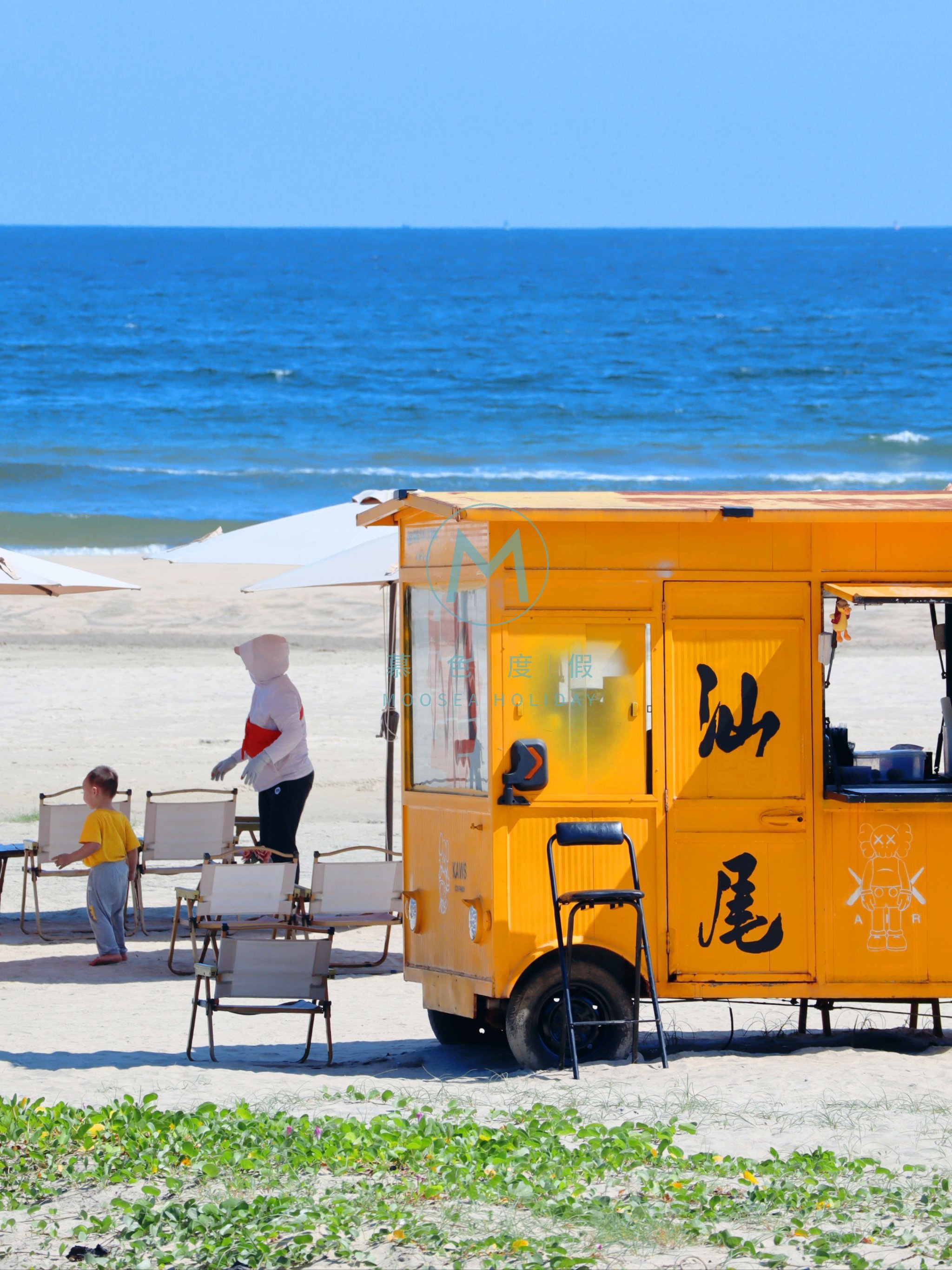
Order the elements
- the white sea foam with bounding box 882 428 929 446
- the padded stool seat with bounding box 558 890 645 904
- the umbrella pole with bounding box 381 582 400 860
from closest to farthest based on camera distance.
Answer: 1. the padded stool seat with bounding box 558 890 645 904
2. the umbrella pole with bounding box 381 582 400 860
3. the white sea foam with bounding box 882 428 929 446

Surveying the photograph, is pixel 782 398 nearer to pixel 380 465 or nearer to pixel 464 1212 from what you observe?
pixel 380 465

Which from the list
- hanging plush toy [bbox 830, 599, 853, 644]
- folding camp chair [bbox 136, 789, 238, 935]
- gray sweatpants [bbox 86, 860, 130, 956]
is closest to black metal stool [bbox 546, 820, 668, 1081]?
hanging plush toy [bbox 830, 599, 853, 644]

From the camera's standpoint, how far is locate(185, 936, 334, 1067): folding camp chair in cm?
668

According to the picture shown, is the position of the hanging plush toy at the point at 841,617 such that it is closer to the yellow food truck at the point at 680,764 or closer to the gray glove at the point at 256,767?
the yellow food truck at the point at 680,764

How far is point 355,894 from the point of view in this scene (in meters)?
8.10

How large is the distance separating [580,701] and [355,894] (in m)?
2.26

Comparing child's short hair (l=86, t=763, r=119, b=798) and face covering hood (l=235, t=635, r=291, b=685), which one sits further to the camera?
face covering hood (l=235, t=635, r=291, b=685)

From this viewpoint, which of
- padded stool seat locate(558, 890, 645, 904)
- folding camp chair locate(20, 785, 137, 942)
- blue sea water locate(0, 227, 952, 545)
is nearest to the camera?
padded stool seat locate(558, 890, 645, 904)

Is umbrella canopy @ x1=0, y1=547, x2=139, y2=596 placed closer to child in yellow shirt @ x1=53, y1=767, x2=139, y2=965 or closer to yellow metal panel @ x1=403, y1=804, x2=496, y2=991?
child in yellow shirt @ x1=53, y1=767, x2=139, y2=965

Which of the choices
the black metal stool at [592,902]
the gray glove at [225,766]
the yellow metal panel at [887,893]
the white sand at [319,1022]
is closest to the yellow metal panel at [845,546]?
the yellow metal panel at [887,893]

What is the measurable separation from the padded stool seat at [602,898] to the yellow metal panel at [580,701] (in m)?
0.43

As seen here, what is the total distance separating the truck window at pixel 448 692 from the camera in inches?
254

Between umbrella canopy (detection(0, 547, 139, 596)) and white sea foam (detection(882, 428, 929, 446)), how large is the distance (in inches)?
1345

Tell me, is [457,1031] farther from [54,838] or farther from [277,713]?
[54,838]
